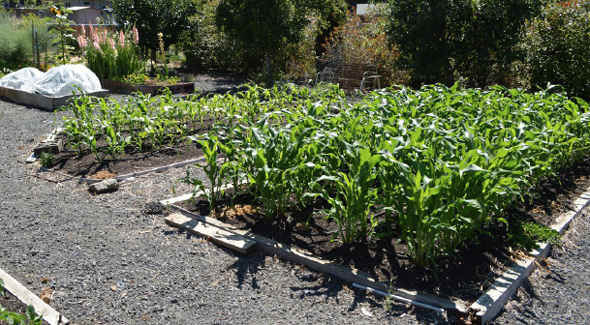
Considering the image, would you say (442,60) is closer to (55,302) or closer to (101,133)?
(101,133)

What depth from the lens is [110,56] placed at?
1188 cm

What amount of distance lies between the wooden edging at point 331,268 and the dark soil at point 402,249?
0.25ft

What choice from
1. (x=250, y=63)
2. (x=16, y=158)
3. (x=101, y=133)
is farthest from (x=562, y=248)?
(x=250, y=63)

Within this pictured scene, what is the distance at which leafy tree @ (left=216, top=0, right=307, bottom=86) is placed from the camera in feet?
40.1

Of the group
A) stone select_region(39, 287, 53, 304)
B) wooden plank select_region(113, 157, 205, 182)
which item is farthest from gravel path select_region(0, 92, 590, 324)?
wooden plank select_region(113, 157, 205, 182)

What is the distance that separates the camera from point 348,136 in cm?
407

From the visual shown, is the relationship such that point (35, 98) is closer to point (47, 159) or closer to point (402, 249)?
point (47, 159)

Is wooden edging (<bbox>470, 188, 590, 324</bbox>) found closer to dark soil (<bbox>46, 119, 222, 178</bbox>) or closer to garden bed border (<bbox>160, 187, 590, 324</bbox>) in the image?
garden bed border (<bbox>160, 187, 590, 324</bbox>)

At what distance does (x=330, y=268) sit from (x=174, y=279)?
3.52 feet

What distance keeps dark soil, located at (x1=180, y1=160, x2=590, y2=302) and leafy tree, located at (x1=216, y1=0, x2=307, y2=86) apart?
28.0ft

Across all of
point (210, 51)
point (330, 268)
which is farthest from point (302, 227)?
point (210, 51)

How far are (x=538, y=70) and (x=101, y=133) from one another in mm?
8352

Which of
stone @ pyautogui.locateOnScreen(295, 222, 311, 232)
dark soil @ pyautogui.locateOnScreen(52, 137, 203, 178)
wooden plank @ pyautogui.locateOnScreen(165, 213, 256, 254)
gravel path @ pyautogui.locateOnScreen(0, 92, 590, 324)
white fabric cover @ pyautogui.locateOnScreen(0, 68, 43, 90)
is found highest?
white fabric cover @ pyautogui.locateOnScreen(0, 68, 43, 90)

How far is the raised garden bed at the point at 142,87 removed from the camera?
1119 cm
